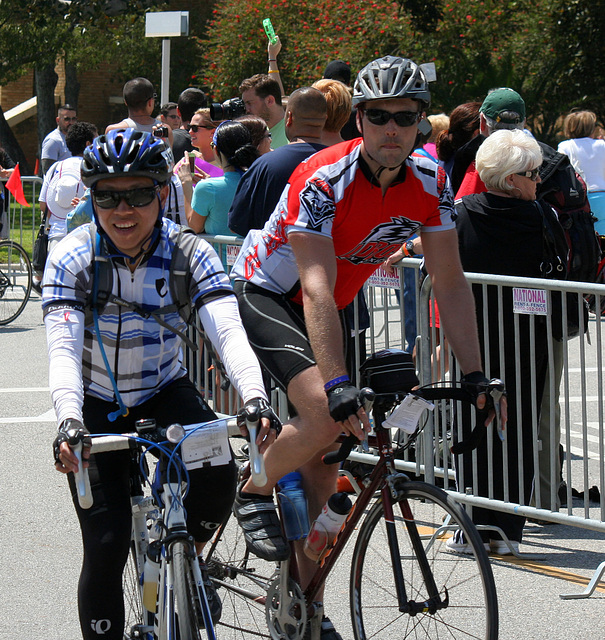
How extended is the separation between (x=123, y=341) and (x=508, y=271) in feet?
8.71

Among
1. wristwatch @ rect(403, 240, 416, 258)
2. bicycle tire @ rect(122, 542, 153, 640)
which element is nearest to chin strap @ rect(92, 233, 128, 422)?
bicycle tire @ rect(122, 542, 153, 640)

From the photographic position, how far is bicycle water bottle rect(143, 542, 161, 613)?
10.9ft

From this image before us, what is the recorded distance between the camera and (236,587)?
14.1 ft

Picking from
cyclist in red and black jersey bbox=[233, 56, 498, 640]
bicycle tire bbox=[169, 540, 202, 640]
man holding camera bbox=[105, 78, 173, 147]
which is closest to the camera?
bicycle tire bbox=[169, 540, 202, 640]

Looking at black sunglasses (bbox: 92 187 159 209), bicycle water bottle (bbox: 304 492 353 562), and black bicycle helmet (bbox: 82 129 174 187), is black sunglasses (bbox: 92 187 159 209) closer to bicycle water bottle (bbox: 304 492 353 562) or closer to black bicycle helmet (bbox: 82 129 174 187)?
black bicycle helmet (bbox: 82 129 174 187)

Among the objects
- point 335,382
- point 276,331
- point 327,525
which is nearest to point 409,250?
point 276,331

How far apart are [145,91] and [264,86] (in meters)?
2.13

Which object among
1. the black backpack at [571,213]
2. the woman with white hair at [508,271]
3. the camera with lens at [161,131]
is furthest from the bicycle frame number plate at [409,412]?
the camera with lens at [161,131]

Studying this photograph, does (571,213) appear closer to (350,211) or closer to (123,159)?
(350,211)

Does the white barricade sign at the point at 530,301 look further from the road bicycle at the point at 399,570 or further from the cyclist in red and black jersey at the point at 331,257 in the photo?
the road bicycle at the point at 399,570

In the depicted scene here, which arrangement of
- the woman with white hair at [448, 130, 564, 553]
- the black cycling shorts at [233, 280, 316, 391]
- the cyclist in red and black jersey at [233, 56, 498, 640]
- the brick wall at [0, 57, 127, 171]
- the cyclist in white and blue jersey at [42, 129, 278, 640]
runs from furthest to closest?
the brick wall at [0, 57, 127, 171]
the woman with white hair at [448, 130, 564, 553]
the black cycling shorts at [233, 280, 316, 391]
the cyclist in red and black jersey at [233, 56, 498, 640]
the cyclist in white and blue jersey at [42, 129, 278, 640]

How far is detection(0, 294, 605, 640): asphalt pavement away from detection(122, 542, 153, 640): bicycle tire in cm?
72

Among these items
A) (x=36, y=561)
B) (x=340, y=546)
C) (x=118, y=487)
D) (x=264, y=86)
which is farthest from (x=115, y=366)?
(x=264, y=86)

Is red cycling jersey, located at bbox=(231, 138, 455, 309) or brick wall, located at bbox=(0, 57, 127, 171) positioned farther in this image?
brick wall, located at bbox=(0, 57, 127, 171)
